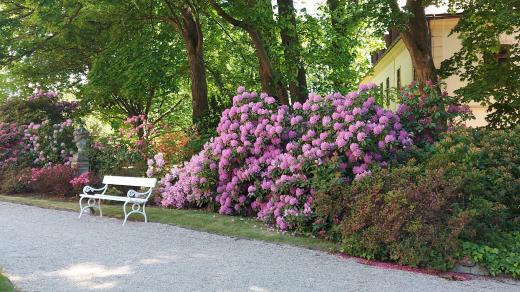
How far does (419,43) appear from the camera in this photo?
15.1m

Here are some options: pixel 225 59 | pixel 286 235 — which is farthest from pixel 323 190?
pixel 225 59

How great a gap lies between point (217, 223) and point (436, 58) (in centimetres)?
1712

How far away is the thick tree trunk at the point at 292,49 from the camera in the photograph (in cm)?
1622

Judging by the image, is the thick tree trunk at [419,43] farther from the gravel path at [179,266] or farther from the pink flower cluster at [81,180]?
the pink flower cluster at [81,180]

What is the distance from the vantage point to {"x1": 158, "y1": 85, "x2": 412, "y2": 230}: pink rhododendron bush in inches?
378

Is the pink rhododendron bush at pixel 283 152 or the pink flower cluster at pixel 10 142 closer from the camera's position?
the pink rhododendron bush at pixel 283 152

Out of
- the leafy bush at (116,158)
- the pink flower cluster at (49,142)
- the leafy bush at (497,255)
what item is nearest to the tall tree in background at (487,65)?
the leafy bush at (497,255)

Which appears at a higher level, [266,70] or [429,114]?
[266,70]

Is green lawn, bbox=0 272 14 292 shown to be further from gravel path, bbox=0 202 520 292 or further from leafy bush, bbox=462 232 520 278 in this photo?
leafy bush, bbox=462 232 520 278

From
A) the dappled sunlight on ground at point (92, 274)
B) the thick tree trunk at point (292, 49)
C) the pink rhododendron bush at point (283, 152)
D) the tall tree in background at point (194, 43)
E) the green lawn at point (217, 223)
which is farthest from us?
the tall tree in background at point (194, 43)

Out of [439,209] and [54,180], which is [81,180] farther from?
[439,209]

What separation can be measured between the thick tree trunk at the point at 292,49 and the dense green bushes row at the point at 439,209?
25.8 ft

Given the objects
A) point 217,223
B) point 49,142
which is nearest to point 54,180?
point 49,142

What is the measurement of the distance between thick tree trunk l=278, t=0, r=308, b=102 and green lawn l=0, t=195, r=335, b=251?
6.06m
